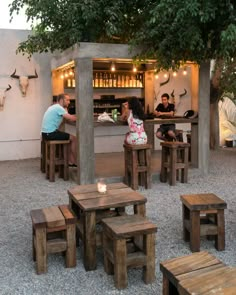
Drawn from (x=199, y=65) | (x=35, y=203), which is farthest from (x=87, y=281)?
(x=199, y=65)

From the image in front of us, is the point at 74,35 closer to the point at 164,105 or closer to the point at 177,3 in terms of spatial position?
the point at 177,3

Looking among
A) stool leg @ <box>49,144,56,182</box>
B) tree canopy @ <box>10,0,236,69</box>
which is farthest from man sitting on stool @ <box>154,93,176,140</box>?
stool leg @ <box>49,144,56,182</box>

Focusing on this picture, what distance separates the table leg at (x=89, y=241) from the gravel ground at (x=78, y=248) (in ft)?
0.26

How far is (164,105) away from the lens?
8.15 metres

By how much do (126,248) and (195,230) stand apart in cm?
87

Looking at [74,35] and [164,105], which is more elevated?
[74,35]

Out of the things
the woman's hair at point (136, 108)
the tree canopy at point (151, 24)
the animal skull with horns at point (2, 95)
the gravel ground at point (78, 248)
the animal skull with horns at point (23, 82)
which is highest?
the tree canopy at point (151, 24)

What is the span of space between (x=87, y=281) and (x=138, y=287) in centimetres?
42

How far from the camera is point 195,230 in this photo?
3430 mm

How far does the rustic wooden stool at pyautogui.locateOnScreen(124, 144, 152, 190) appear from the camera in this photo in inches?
230

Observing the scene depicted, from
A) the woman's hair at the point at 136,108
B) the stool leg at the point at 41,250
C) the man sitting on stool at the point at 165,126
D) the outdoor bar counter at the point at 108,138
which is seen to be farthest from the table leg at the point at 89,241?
the outdoor bar counter at the point at 108,138

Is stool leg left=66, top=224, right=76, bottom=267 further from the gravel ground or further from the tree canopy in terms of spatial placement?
the tree canopy

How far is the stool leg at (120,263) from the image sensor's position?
2.74 meters

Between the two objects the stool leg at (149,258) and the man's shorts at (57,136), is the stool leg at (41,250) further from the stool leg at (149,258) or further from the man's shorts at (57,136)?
the man's shorts at (57,136)
